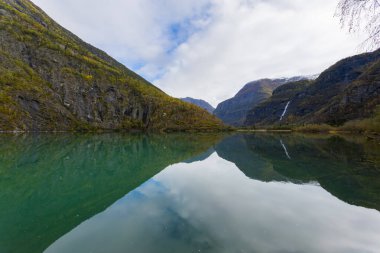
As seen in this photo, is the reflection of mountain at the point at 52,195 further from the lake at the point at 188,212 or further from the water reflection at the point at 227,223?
the water reflection at the point at 227,223

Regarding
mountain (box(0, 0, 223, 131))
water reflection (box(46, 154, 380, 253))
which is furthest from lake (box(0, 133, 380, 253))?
mountain (box(0, 0, 223, 131))

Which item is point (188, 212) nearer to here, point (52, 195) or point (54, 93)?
point (52, 195)

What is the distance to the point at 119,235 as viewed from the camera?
10484mm

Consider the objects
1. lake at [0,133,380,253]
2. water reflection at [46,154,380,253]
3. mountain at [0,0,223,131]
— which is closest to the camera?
water reflection at [46,154,380,253]

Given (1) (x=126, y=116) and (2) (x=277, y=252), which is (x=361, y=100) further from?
(2) (x=277, y=252)

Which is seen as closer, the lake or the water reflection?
the water reflection

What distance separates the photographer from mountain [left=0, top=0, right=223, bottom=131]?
128625 mm

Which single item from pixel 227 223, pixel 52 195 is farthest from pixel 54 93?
pixel 227 223

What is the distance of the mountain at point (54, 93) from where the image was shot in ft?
422

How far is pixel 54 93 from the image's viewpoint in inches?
6107

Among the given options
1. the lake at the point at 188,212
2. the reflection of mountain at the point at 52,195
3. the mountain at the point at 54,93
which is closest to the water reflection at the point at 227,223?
the lake at the point at 188,212

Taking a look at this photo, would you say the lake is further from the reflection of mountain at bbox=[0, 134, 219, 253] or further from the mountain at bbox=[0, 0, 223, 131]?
the mountain at bbox=[0, 0, 223, 131]

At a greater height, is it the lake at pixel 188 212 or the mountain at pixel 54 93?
the mountain at pixel 54 93

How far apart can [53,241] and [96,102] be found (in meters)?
176
